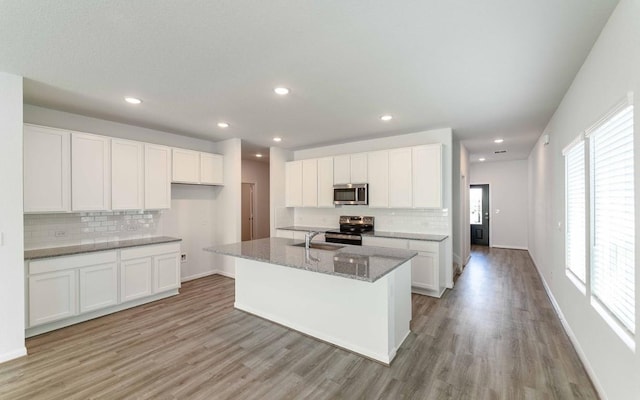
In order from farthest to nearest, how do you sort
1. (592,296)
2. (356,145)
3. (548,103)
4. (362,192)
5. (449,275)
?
1. (356,145)
2. (362,192)
3. (449,275)
4. (548,103)
5. (592,296)

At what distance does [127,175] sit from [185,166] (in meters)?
0.93

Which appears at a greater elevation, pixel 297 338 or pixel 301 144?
pixel 301 144

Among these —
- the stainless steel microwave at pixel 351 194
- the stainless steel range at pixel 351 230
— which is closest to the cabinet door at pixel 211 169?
the stainless steel microwave at pixel 351 194

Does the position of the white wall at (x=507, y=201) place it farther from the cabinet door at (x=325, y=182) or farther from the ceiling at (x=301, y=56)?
the cabinet door at (x=325, y=182)

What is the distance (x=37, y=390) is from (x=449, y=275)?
505 cm

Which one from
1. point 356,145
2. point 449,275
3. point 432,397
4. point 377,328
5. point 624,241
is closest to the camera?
point 624,241

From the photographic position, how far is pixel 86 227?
3.89 m

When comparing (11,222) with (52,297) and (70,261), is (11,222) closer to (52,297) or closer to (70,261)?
(70,261)

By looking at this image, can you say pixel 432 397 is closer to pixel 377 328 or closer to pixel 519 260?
pixel 377 328

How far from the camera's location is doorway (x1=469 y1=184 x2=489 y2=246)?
8734mm

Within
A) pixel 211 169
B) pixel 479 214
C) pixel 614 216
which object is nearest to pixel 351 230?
pixel 211 169

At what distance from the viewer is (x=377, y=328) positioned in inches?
102

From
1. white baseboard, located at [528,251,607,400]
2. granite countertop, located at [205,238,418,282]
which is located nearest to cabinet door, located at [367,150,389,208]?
granite countertop, located at [205,238,418,282]

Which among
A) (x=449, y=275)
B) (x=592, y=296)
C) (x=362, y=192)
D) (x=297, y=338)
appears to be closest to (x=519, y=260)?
(x=449, y=275)
